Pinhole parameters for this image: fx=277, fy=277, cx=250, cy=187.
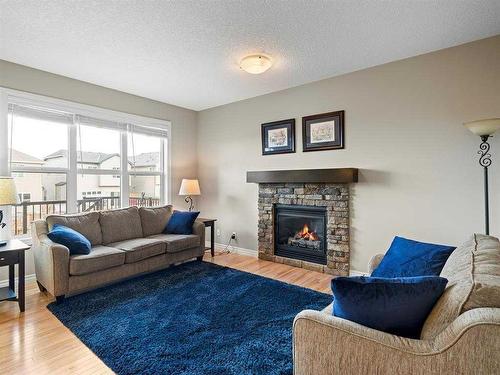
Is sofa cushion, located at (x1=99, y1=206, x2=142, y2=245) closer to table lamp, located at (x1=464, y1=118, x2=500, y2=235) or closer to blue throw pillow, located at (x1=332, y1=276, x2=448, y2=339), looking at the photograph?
blue throw pillow, located at (x1=332, y1=276, x2=448, y2=339)

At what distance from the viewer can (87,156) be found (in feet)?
13.1

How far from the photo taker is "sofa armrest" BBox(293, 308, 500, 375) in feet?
3.05

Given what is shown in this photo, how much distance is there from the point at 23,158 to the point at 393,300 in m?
4.13

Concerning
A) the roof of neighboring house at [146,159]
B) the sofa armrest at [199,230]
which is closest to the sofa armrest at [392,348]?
the sofa armrest at [199,230]

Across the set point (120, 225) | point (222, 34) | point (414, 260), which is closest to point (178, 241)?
point (120, 225)

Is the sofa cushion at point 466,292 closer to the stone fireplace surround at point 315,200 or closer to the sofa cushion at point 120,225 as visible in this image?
the stone fireplace surround at point 315,200

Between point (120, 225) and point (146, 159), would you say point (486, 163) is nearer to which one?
point (120, 225)

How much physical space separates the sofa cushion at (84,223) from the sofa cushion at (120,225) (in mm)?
74

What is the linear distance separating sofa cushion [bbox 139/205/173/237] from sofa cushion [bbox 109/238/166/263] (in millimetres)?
375

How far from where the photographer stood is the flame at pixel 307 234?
13.0 ft

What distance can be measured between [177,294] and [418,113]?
3.31 m

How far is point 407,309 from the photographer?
115 centimetres

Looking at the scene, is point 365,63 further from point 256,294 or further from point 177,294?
point 177,294

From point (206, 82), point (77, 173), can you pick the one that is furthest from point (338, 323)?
point (77, 173)
